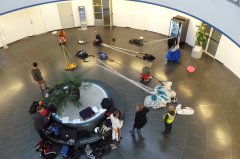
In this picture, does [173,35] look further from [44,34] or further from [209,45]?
[44,34]

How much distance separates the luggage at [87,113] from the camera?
33.3 feet

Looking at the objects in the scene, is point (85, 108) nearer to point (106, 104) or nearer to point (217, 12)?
point (106, 104)

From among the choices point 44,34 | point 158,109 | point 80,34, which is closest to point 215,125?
point 158,109

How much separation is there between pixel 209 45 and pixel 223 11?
211 inches

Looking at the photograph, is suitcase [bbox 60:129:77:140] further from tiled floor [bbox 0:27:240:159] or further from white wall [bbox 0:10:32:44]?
white wall [bbox 0:10:32:44]

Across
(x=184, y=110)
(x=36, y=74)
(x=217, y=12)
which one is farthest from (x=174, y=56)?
(x=36, y=74)

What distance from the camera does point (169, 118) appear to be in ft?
31.2

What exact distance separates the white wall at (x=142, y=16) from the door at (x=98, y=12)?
952mm

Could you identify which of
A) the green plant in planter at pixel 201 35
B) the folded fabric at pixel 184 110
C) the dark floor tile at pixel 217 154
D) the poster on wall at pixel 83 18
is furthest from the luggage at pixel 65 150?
the poster on wall at pixel 83 18

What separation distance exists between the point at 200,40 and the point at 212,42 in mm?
865

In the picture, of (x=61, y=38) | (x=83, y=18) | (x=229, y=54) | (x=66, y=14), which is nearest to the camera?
(x=229, y=54)

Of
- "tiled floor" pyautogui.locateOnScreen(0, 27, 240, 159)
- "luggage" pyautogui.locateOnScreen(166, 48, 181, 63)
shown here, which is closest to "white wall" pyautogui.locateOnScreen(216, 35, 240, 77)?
"tiled floor" pyautogui.locateOnScreen(0, 27, 240, 159)

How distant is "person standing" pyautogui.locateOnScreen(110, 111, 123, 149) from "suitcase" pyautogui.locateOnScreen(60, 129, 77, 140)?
1527 millimetres

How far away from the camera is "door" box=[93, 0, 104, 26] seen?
57.2 feet
